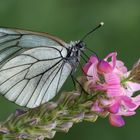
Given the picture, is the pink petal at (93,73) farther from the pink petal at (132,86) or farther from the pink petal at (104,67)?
Answer: the pink petal at (132,86)

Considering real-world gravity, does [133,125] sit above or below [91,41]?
below

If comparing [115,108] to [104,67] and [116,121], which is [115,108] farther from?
[104,67]

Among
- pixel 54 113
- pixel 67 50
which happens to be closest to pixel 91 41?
pixel 67 50

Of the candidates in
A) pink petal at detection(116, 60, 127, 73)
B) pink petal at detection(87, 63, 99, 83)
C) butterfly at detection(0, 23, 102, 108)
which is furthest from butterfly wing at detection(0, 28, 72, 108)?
pink petal at detection(116, 60, 127, 73)

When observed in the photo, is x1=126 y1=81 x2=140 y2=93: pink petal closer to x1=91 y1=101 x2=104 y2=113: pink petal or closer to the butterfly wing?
x1=91 y1=101 x2=104 y2=113: pink petal

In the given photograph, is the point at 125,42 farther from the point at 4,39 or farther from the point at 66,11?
the point at 4,39
